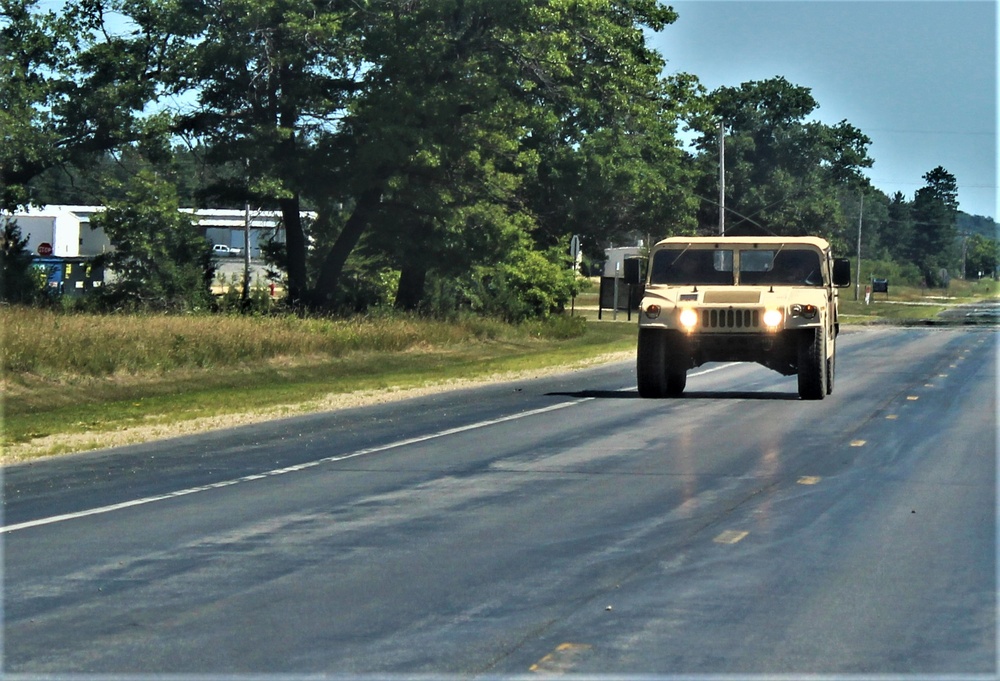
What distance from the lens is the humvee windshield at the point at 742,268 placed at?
76.3 feet

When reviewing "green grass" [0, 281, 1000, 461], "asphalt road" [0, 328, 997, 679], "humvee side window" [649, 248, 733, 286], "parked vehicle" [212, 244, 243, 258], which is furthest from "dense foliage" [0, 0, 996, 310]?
"parked vehicle" [212, 244, 243, 258]

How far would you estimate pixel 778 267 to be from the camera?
2338 centimetres

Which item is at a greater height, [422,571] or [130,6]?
[130,6]

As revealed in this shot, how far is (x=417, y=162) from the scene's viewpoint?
41969mm

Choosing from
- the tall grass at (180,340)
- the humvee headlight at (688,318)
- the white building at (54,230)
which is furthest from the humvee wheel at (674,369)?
the white building at (54,230)

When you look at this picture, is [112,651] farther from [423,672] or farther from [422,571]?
[422,571]

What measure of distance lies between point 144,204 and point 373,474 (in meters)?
31.8

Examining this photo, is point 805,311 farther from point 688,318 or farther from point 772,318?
point 688,318

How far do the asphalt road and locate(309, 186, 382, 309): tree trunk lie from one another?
2563 cm

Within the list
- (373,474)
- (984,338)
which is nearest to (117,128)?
(984,338)

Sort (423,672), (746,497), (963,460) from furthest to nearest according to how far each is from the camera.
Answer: (963,460) → (746,497) → (423,672)

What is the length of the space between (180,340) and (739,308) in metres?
12.5

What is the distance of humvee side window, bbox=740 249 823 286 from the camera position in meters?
23.3

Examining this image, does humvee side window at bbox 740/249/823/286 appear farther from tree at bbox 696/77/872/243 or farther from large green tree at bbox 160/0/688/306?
tree at bbox 696/77/872/243
